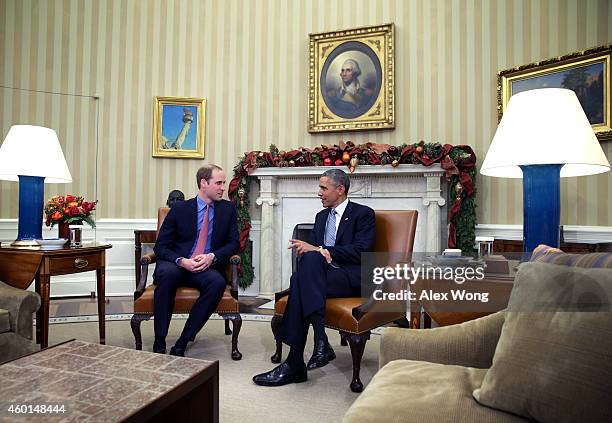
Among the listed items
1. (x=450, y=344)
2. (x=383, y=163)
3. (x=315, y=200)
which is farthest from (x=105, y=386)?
(x=315, y=200)

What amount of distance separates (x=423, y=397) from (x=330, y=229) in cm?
213

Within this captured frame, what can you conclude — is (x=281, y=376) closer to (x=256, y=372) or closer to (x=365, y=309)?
(x=256, y=372)

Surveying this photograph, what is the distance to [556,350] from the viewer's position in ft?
3.69

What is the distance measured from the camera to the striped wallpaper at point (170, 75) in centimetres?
520

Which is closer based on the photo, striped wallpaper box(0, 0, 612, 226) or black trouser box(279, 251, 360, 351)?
black trouser box(279, 251, 360, 351)

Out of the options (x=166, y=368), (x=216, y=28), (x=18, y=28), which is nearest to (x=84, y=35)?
(x=18, y=28)

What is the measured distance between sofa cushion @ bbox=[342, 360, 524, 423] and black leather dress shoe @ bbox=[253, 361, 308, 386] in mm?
1220

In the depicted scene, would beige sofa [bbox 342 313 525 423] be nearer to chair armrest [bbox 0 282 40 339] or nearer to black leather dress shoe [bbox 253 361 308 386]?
black leather dress shoe [bbox 253 361 308 386]

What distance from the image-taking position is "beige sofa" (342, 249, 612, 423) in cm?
107

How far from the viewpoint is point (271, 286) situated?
5355 millimetres

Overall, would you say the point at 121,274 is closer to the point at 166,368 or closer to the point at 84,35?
the point at 84,35

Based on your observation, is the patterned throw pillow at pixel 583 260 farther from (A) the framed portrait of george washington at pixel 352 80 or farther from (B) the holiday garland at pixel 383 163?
(A) the framed portrait of george washington at pixel 352 80

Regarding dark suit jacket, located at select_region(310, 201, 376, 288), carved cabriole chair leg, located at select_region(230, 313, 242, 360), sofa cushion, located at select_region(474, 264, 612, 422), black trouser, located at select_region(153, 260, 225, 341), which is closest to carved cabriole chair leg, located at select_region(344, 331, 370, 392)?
dark suit jacket, located at select_region(310, 201, 376, 288)

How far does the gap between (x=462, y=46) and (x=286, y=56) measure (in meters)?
2.10
